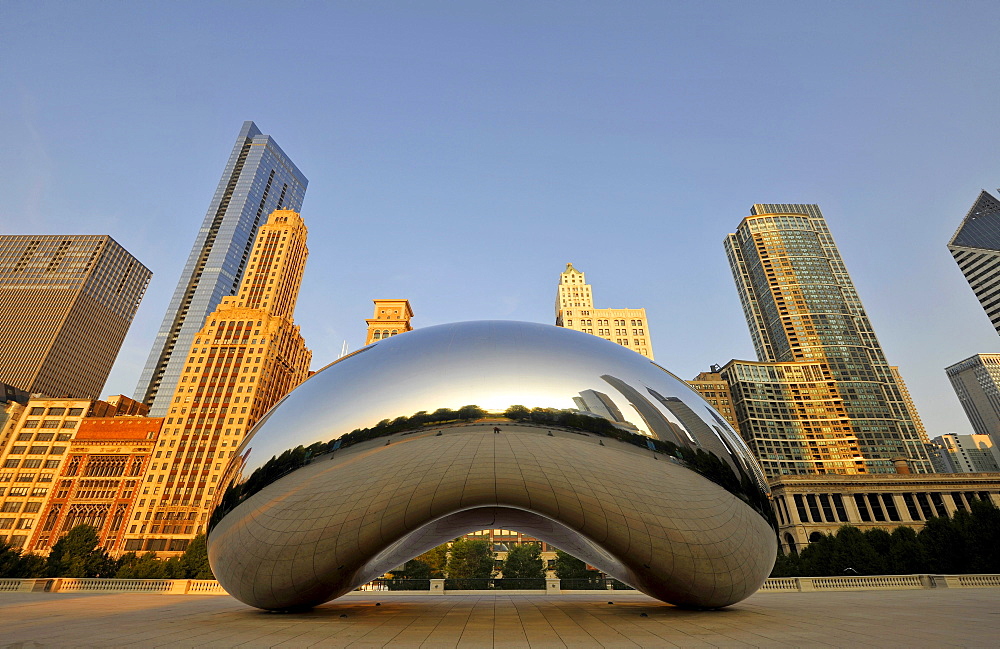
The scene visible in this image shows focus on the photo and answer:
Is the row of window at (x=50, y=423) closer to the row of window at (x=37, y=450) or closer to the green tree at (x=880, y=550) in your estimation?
the row of window at (x=37, y=450)

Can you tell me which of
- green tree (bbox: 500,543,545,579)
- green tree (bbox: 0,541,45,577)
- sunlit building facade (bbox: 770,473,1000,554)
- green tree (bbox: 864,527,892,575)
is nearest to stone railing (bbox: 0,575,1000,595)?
green tree (bbox: 0,541,45,577)

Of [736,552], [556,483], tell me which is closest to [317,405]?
[556,483]

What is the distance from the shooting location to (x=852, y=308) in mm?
153500

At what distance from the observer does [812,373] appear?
134875 mm

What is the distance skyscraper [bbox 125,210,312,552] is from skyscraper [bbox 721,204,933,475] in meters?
116

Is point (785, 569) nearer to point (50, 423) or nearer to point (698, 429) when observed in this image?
point (698, 429)

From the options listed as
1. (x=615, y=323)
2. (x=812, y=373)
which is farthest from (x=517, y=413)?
(x=812, y=373)

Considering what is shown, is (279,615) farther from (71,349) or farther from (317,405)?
(71,349)

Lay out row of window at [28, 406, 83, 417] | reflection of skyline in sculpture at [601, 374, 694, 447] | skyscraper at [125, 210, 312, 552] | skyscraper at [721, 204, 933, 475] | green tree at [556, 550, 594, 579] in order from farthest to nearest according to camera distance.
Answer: skyscraper at [721, 204, 933, 475]
row of window at [28, 406, 83, 417]
skyscraper at [125, 210, 312, 552]
green tree at [556, 550, 594, 579]
reflection of skyline in sculpture at [601, 374, 694, 447]

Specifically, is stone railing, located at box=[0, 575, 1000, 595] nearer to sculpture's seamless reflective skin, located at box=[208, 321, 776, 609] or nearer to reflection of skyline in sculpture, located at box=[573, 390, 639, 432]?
sculpture's seamless reflective skin, located at box=[208, 321, 776, 609]

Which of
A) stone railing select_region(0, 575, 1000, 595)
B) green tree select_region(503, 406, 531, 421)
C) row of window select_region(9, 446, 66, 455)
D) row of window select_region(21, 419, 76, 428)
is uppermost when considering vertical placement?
row of window select_region(21, 419, 76, 428)

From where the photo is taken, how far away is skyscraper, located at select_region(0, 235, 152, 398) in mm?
144000

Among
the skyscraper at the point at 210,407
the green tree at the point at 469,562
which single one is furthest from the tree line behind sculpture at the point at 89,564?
the skyscraper at the point at 210,407

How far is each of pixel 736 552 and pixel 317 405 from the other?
21.6 ft
